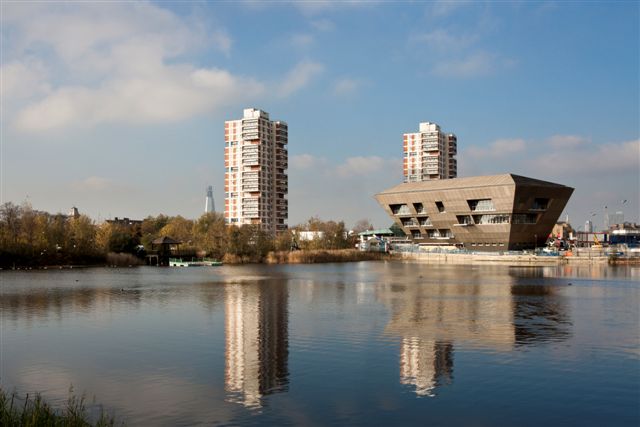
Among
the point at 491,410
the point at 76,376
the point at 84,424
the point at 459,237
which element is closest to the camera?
the point at 84,424

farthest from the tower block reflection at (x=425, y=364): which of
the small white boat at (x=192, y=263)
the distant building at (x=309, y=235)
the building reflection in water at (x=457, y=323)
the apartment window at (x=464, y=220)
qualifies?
the distant building at (x=309, y=235)

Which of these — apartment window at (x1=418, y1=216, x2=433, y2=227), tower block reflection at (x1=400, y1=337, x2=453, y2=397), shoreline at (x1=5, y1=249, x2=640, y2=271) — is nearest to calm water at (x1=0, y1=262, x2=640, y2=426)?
tower block reflection at (x1=400, y1=337, x2=453, y2=397)

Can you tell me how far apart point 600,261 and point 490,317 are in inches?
2977

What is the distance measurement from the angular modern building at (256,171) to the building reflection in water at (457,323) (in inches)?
5248

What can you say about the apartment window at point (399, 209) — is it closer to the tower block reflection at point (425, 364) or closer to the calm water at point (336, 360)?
the calm water at point (336, 360)

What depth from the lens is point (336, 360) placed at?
19.9 metres

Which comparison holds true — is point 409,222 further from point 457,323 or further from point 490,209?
point 457,323

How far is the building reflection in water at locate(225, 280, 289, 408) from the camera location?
16203mm

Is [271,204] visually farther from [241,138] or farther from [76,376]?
[76,376]

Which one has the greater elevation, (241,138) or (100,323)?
(241,138)

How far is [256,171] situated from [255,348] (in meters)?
158

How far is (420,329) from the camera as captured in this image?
26078 millimetres

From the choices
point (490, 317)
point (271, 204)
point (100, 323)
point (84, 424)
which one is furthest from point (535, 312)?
point (271, 204)

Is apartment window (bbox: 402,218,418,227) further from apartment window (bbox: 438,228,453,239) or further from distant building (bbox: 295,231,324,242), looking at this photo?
distant building (bbox: 295,231,324,242)
